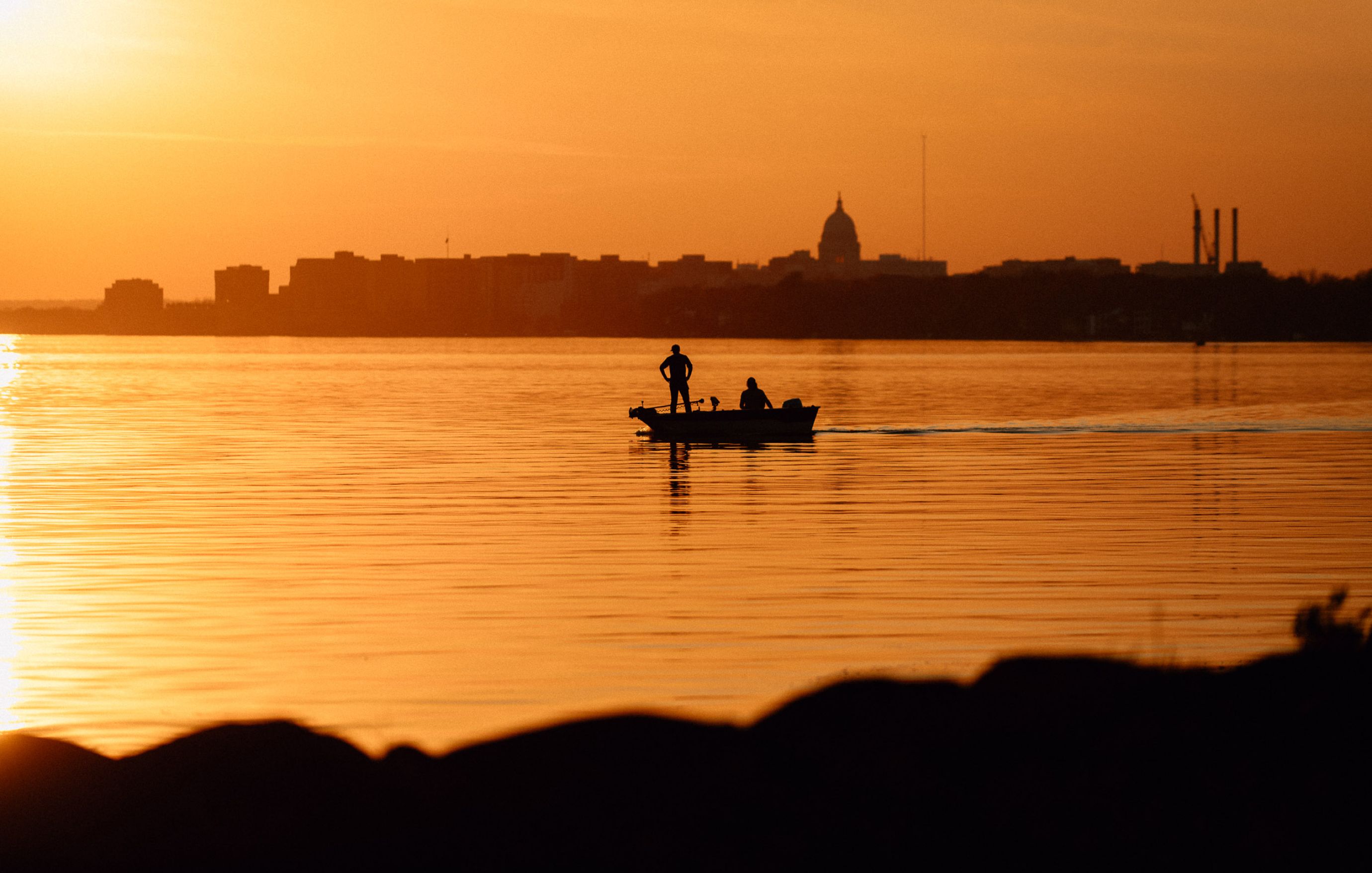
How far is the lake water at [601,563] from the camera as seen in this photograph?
1344 cm

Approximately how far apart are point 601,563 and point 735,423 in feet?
80.9

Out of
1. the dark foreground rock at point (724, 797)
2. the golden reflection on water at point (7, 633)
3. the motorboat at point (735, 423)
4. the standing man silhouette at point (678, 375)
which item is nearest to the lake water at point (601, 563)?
the golden reflection on water at point (7, 633)

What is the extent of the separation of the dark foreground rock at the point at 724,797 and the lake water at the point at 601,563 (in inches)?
79.2

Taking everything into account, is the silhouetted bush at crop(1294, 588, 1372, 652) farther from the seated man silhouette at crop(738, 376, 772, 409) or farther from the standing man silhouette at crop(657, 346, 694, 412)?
the standing man silhouette at crop(657, 346, 694, 412)

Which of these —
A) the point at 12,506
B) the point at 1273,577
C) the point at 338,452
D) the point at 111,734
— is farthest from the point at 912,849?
the point at 338,452

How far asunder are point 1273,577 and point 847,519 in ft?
26.1

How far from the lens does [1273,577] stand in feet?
64.1

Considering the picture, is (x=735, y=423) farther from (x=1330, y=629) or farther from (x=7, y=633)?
(x=1330, y=629)

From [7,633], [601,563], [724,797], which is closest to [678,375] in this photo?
[601,563]

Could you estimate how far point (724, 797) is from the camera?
8.30 metres

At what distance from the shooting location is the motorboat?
148 feet

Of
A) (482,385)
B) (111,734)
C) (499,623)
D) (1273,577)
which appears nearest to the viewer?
(111,734)

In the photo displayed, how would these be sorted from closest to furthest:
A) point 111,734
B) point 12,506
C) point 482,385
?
point 111,734 → point 12,506 → point 482,385

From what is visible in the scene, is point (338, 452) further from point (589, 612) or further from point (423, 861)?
point (423, 861)
